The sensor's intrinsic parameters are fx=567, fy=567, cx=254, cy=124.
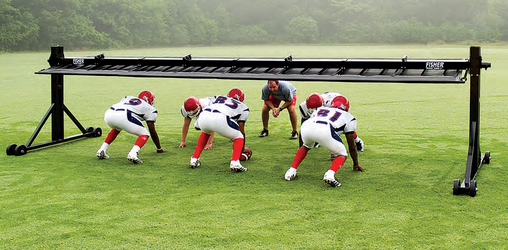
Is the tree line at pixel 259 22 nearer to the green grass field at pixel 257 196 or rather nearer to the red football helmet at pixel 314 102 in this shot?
the green grass field at pixel 257 196

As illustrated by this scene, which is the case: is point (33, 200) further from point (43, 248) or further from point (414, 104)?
point (414, 104)

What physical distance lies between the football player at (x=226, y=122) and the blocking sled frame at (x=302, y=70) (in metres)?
0.46

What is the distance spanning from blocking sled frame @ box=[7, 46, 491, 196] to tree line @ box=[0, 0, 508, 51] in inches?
2316

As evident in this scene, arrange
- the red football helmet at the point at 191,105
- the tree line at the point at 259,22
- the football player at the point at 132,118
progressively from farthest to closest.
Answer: the tree line at the point at 259,22
the red football helmet at the point at 191,105
the football player at the point at 132,118

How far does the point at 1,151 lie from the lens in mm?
9562

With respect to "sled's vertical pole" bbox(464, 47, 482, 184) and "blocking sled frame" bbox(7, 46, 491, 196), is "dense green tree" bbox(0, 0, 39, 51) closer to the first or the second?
"blocking sled frame" bbox(7, 46, 491, 196)

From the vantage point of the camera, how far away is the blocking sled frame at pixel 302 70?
6.84m

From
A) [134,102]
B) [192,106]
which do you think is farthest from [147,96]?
[192,106]

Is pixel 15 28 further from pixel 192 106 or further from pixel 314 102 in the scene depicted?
pixel 314 102

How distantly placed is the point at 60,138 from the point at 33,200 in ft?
12.2

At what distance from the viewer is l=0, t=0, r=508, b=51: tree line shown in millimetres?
69125

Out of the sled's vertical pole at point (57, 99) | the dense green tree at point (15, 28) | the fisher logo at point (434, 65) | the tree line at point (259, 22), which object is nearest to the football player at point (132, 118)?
the sled's vertical pole at point (57, 99)

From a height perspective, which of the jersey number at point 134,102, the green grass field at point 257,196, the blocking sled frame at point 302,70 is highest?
the blocking sled frame at point 302,70

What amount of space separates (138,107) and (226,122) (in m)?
1.69
